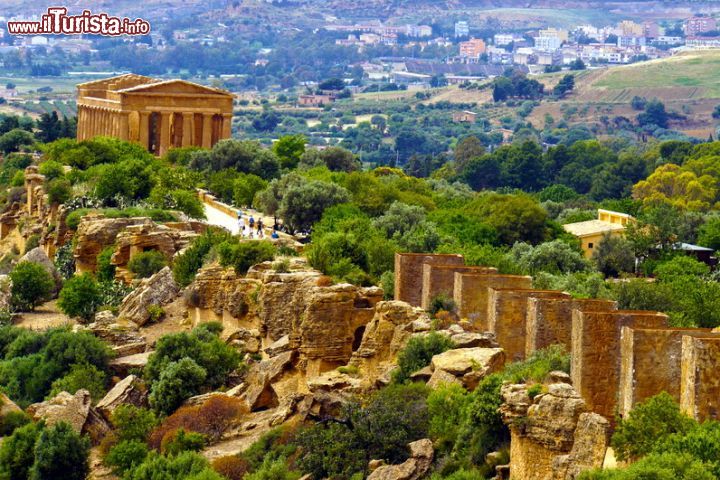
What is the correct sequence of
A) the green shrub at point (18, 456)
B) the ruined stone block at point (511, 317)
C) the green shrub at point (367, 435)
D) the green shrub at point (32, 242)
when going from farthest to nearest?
the green shrub at point (32, 242) < the green shrub at point (18, 456) < the ruined stone block at point (511, 317) < the green shrub at point (367, 435)

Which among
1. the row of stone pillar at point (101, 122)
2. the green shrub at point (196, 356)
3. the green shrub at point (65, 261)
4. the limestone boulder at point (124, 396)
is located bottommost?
the row of stone pillar at point (101, 122)

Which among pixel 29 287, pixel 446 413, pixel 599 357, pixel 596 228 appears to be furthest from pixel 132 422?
pixel 596 228

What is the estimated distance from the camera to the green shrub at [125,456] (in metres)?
38.2

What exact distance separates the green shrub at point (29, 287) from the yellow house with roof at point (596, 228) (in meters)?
17.5

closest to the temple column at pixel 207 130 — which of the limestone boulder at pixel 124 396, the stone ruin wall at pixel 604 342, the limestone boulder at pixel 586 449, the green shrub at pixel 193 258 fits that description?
the green shrub at pixel 193 258

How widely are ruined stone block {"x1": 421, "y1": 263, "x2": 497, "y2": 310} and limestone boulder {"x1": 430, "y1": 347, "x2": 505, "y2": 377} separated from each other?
4421 mm

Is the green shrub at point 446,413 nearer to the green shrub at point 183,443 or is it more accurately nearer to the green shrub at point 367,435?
the green shrub at point 367,435

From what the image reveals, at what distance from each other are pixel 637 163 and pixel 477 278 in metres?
99.8

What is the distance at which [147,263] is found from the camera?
56.2 m

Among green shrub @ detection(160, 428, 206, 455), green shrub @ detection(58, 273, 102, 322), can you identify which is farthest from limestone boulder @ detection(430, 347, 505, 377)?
green shrub @ detection(58, 273, 102, 322)

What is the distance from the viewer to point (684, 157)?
134m

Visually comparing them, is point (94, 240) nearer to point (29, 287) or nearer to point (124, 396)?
point (29, 287)

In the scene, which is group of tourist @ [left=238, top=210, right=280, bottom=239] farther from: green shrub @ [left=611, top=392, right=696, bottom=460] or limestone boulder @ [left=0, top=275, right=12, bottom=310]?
green shrub @ [left=611, top=392, right=696, bottom=460]

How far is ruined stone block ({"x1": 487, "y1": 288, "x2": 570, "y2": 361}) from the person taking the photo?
1383 inches
